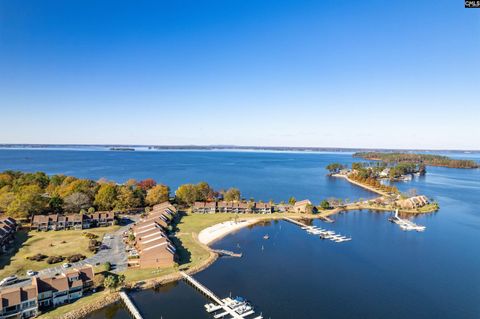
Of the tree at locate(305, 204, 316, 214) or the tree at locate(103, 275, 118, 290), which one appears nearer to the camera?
the tree at locate(103, 275, 118, 290)

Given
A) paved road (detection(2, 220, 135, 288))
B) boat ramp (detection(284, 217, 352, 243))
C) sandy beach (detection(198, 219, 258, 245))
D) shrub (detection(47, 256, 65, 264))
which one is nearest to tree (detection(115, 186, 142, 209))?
paved road (detection(2, 220, 135, 288))

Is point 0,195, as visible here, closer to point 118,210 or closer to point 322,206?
point 118,210

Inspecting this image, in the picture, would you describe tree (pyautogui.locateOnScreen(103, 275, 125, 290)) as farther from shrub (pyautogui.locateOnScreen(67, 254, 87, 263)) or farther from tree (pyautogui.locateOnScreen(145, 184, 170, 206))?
A: tree (pyautogui.locateOnScreen(145, 184, 170, 206))

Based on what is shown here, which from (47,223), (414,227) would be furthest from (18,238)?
(414,227)

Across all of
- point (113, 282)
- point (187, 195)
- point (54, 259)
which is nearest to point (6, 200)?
point (54, 259)

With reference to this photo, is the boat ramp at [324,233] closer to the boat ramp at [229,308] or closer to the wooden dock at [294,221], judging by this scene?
the wooden dock at [294,221]

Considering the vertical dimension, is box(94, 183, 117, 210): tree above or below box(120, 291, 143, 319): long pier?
above
